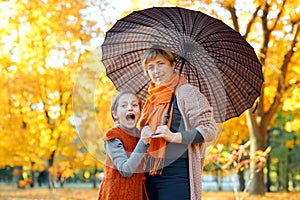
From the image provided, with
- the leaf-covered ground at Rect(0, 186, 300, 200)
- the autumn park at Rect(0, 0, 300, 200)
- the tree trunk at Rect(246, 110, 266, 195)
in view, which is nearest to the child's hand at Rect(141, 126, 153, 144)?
the autumn park at Rect(0, 0, 300, 200)

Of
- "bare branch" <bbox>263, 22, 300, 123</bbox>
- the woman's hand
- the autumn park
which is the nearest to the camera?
the woman's hand

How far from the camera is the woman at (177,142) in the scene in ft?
8.50

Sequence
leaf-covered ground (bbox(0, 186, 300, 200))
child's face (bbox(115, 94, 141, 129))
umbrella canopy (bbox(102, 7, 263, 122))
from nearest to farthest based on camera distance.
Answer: child's face (bbox(115, 94, 141, 129)) → umbrella canopy (bbox(102, 7, 263, 122)) → leaf-covered ground (bbox(0, 186, 300, 200))

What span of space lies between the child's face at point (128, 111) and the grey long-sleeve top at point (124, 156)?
0.38ft

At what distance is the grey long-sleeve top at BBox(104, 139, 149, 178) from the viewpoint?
8.29ft

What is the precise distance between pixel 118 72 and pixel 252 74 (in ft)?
2.81

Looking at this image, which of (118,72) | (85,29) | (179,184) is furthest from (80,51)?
(179,184)

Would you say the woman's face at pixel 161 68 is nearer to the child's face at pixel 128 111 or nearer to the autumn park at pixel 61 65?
the child's face at pixel 128 111

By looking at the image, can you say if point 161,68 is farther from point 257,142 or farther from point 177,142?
point 257,142

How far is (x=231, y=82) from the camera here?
3123 millimetres

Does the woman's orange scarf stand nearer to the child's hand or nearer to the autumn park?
the child's hand

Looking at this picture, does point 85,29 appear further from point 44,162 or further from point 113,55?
point 113,55

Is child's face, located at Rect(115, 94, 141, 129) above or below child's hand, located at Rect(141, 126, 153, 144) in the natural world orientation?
above

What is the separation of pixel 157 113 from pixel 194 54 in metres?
0.53
